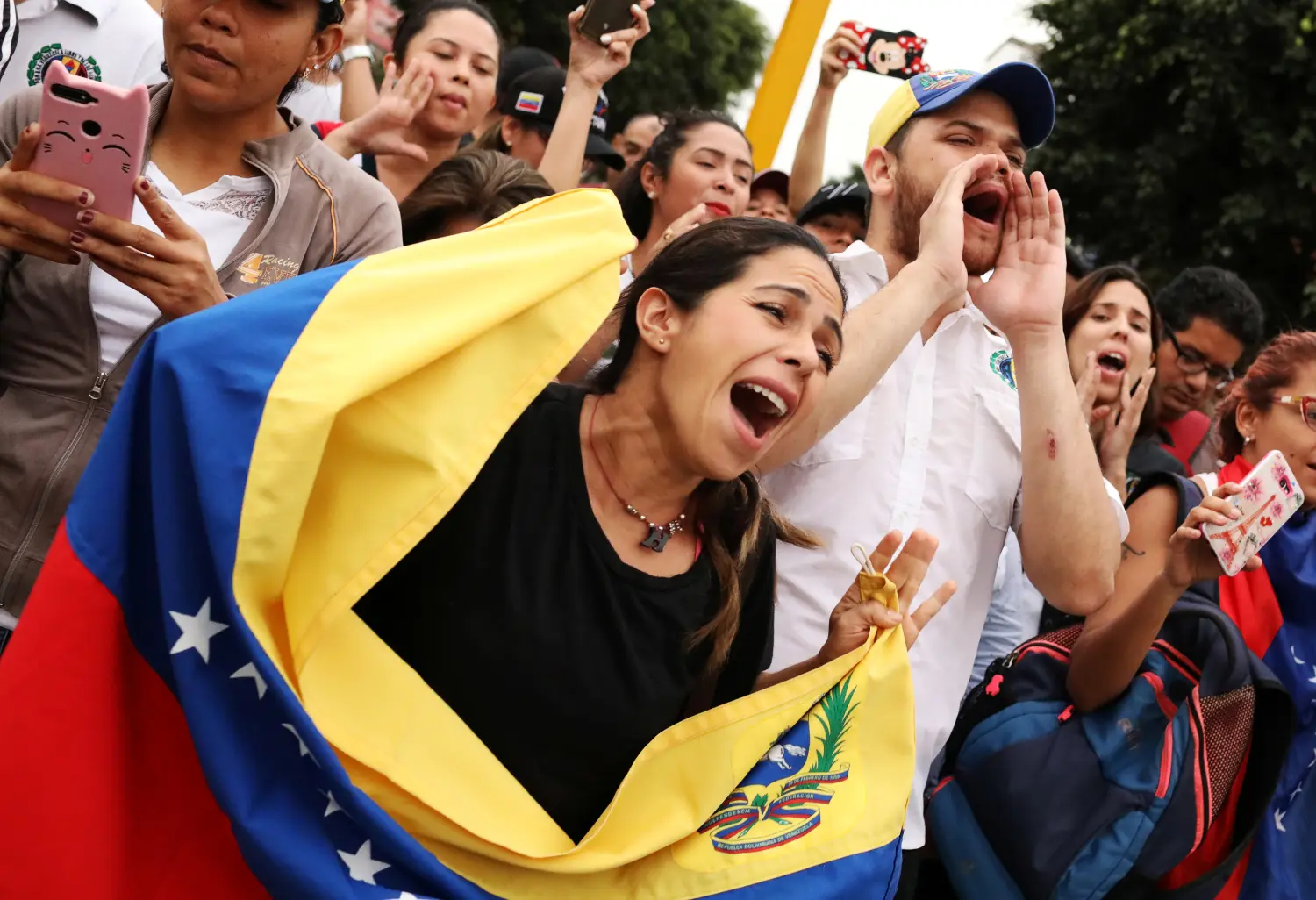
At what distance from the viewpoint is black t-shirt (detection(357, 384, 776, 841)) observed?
6.89 ft

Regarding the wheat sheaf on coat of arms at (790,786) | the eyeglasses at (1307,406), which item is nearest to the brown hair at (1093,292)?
the eyeglasses at (1307,406)

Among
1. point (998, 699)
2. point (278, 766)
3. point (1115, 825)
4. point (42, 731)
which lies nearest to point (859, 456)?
point (998, 699)

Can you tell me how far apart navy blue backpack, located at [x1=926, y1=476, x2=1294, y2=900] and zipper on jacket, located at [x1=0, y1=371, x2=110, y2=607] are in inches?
81.3

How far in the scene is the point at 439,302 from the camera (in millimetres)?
2111

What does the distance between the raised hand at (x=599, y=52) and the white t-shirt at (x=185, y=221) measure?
2.15 meters

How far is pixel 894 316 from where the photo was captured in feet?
9.13

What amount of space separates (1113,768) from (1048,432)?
84cm

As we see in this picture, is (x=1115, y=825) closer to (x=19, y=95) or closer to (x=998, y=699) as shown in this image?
(x=998, y=699)

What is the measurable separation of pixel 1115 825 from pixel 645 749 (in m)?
1.49

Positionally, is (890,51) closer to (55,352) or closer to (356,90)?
(356,90)

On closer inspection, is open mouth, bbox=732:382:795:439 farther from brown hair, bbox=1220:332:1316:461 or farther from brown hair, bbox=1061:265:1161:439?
brown hair, bbox=1061:265:1161:439

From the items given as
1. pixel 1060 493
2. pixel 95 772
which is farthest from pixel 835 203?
pixel 95 772

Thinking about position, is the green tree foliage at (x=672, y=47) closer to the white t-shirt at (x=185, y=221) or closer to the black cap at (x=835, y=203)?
the black cap at (x=835, y=203)

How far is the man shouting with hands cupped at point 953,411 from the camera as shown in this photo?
286cm
